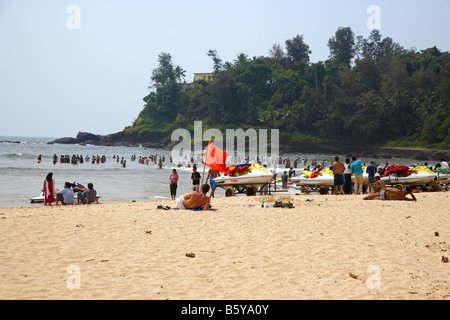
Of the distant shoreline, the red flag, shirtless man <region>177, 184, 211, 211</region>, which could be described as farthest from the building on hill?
shirtless man <region>177, 184, 211, 211</region>

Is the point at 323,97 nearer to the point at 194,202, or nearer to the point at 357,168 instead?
the point at 357,168

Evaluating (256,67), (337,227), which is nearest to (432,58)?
(256,67)

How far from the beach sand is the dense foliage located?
77548mm

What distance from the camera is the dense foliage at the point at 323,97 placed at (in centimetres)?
9281

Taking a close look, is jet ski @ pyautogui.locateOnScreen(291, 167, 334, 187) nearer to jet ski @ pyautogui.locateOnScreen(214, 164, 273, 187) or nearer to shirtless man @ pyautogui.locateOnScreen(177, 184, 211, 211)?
jet ski @ pyautogui.locateOnScreen(214, 164, 273, 187)

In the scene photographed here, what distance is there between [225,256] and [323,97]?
343 feet

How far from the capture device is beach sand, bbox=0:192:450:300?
18.8ft

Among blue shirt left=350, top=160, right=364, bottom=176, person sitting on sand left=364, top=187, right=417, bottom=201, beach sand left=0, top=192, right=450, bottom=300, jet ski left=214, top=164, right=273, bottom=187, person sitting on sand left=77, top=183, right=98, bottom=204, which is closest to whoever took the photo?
beach sand left=0, top=192, right=450, bottom=300

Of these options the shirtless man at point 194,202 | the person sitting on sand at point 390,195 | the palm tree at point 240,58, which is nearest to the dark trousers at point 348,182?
the person sitting on sand at point 390,195

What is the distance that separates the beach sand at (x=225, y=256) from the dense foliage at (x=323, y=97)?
254 feet

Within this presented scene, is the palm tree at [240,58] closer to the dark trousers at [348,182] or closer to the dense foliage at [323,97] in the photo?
the dense foliage at [323,97]

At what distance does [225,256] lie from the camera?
7.31 m
